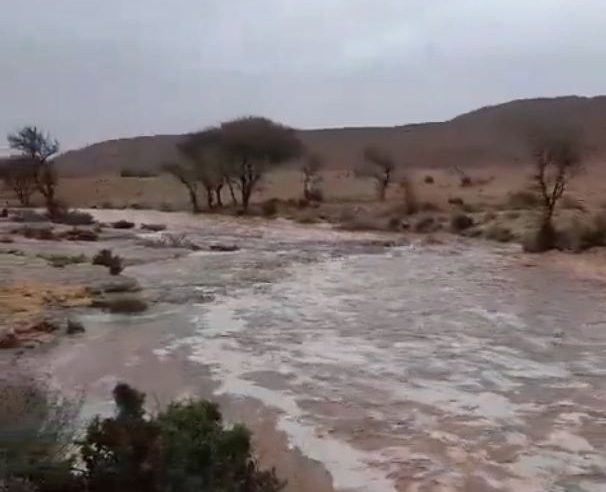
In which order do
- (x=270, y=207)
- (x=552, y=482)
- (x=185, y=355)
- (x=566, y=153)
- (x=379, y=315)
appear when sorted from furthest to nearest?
(x=270, y=207), (x=566, y=153), (x=379, y=315), (x=185, y=355), (x=552, y=482)

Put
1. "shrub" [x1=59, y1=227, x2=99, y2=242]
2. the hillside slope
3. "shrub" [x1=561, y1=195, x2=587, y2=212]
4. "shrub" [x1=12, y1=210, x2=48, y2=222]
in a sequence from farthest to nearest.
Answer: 1. the hillside slope
2. "shrub" [x1=12, y1=210, x2=48, y2=222]
3. "shrub" [x1=561, y1=195, x2=587, y2=212]
4. "shrub" [x1=59, y1=227, x2=99, y2=242]

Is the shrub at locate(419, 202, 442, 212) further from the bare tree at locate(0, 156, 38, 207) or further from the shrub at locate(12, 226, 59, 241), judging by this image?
the bare tree at locate(0, 156, 38, 207)

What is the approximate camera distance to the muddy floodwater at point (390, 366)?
403 inches

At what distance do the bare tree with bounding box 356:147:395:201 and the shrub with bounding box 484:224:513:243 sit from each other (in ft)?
71.0

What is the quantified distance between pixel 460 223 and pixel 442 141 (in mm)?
105585

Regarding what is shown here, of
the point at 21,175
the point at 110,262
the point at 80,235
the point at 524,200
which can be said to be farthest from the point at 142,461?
the point at 21,175

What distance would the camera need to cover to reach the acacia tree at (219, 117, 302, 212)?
221ft

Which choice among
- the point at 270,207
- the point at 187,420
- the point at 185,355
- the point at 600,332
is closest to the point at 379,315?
the point at 600,332

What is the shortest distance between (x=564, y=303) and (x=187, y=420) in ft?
56.9

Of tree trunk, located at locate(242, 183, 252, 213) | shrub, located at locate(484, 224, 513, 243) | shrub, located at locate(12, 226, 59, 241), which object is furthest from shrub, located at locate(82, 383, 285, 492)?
tree trunk, located at locate(242, 183, 252, 213)

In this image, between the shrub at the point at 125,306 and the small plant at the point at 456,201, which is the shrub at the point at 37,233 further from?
the small plant at the point at 456,201

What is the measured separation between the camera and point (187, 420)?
7449mm

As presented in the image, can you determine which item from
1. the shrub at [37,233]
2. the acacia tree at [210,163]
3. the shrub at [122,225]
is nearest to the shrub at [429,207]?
the acacia tree at [210,163]

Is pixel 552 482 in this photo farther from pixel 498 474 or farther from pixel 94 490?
pixel 94 490
